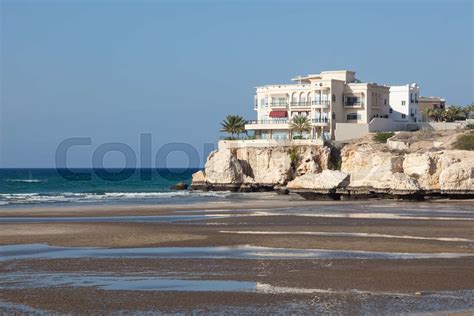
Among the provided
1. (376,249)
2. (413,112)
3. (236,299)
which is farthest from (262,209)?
(413,112)

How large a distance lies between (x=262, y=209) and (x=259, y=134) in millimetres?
37732

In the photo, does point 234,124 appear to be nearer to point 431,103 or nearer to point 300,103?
point 300,103

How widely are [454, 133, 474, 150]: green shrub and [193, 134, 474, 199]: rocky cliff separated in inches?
44.8

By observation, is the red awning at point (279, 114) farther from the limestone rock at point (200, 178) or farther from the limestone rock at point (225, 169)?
the limestone rock at point (200, 178)

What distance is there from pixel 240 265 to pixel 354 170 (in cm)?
4758

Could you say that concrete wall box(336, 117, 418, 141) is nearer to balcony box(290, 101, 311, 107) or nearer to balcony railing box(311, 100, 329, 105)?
balcony railing box(311, 100, 329, 105)

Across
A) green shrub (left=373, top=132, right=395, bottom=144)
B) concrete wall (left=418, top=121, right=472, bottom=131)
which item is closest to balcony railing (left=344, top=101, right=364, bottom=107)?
concrete wall (left=418, top=121, right=472, bottom=131)

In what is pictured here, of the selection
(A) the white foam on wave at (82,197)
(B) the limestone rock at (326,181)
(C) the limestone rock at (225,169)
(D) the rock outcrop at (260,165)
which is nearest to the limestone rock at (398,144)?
(D) the rock outcrop at (260,165)

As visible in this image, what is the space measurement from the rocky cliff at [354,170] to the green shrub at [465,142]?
1137mm

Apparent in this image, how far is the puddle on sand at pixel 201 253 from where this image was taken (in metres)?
23.3

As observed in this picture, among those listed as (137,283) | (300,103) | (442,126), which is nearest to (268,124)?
(300,103)

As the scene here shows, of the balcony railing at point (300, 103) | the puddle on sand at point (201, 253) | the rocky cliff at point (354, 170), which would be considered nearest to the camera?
the puddle on sand at point (201, 253)

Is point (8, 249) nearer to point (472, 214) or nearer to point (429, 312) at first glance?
point (429, 312)

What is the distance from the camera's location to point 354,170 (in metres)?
67.9
